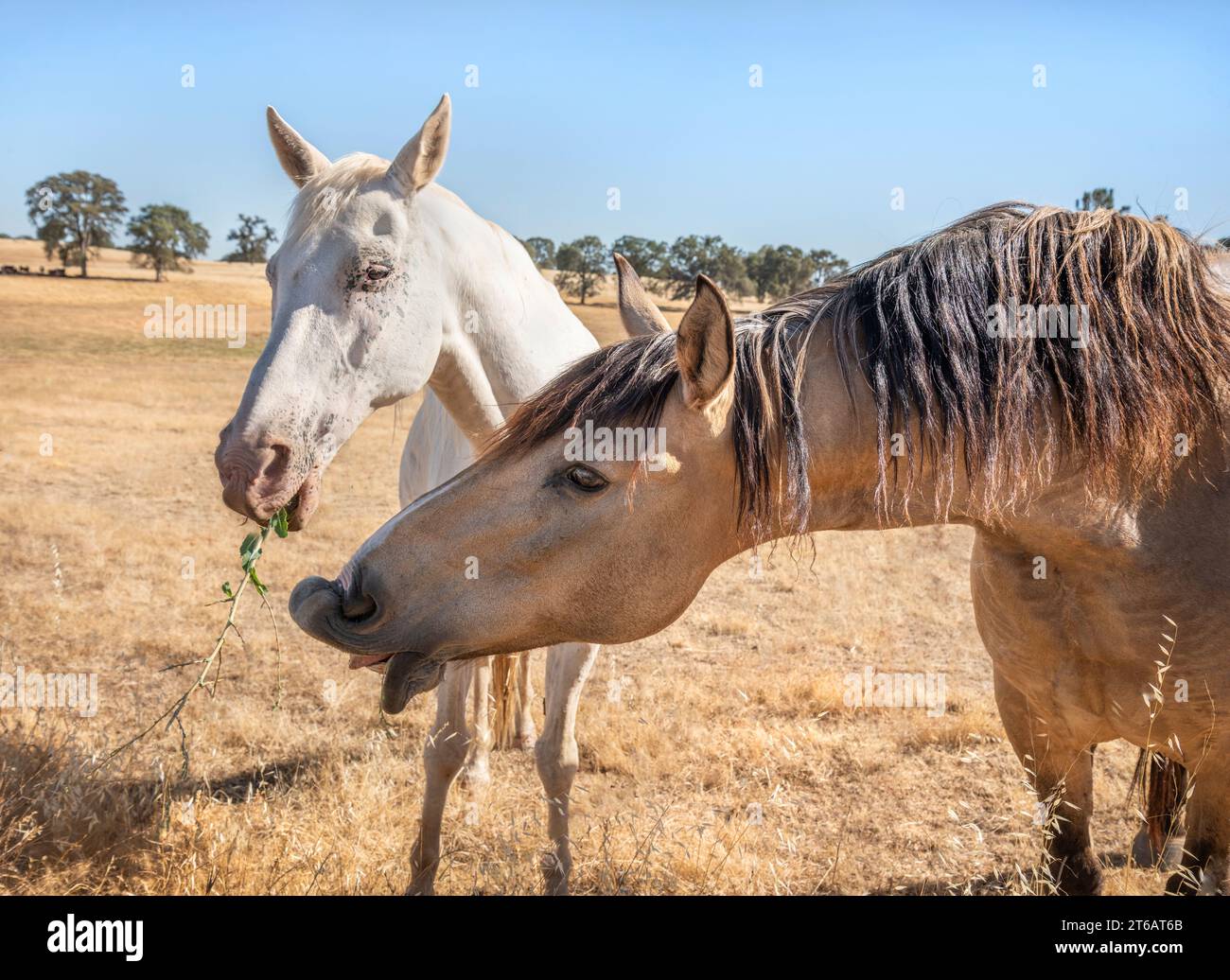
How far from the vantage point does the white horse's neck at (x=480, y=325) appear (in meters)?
3.16

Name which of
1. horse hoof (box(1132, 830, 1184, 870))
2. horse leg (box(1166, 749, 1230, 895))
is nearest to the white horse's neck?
horse leg (box(1166, 749, 1230, 895))

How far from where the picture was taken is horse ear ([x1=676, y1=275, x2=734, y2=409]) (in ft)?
6.10

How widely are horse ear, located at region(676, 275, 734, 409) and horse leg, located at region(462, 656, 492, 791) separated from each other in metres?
2.24

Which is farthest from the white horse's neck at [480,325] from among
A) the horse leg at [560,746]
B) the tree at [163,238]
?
the tree at [163,238]

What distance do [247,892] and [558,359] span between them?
2.26m

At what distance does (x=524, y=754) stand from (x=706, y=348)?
379 centimetres

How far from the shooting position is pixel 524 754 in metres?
5.12

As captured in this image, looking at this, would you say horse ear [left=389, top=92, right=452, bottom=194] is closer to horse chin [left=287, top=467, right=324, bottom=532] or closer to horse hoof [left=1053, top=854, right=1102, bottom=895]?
horse chin [left=287, top=467, right=324, bottom=532]

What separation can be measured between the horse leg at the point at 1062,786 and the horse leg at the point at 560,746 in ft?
5.14

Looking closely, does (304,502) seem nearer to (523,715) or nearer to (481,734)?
(481,734)

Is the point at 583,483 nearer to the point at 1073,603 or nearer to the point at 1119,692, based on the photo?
the point at 1073,603

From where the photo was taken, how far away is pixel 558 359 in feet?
11.5
